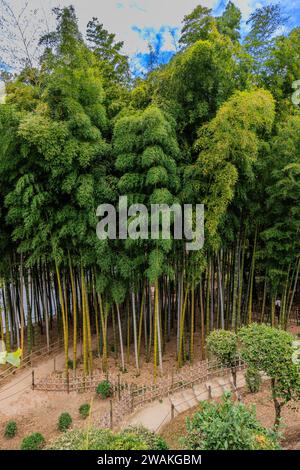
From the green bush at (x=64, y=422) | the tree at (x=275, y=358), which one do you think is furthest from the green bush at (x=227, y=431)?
the green bush at (x=64, y=422)

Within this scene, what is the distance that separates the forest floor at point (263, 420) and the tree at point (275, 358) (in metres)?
0.38

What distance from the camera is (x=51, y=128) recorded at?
16.4 feet

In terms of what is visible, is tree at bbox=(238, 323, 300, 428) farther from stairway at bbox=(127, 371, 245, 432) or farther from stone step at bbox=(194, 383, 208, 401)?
stone step at bbox=(194, 383, 208, 401)

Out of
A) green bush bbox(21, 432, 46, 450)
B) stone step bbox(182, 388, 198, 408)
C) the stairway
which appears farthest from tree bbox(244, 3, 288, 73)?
green bush bbox(21, 432, 46, 450)

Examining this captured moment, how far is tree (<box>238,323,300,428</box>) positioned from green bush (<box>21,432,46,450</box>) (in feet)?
11.0

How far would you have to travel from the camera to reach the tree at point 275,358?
13.1ft

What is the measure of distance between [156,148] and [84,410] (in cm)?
462

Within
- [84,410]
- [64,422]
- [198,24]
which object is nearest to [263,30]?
[198,24]

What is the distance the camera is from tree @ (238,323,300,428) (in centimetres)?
398

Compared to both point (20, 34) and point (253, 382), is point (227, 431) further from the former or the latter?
point (20, 34)

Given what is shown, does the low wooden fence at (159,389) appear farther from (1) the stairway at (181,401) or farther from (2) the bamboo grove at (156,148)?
(2) the bamboo grove at (156,148)

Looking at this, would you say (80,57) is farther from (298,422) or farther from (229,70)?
(298,422)
